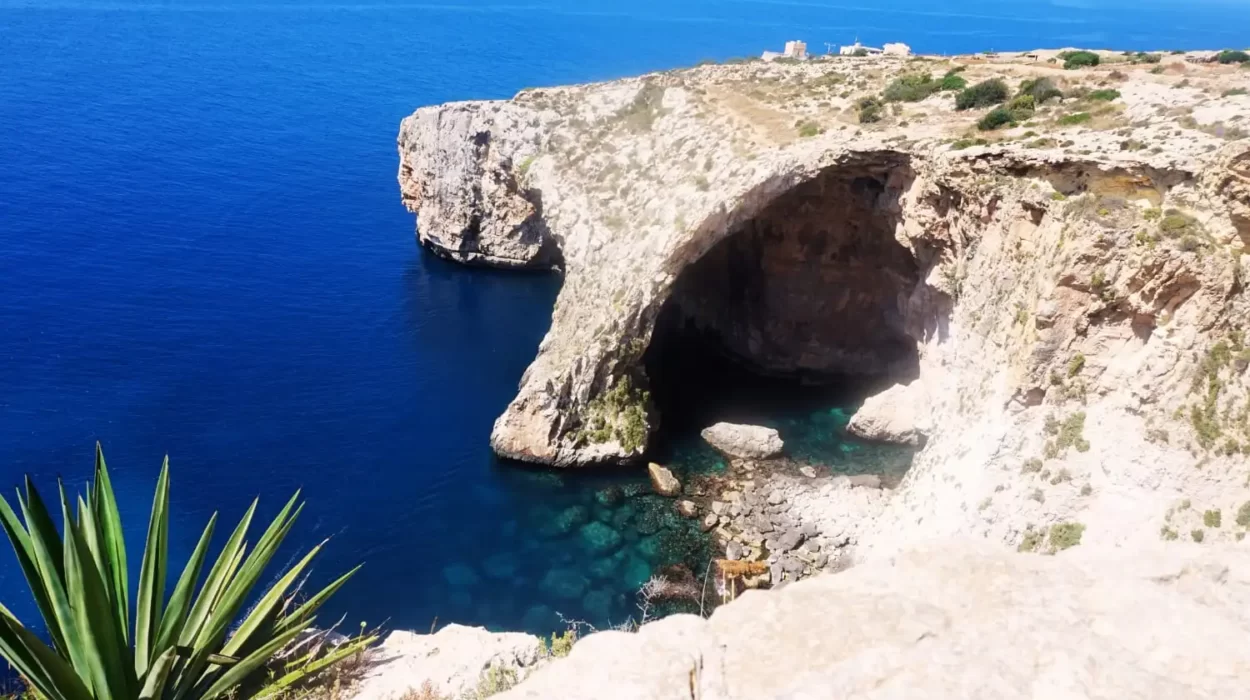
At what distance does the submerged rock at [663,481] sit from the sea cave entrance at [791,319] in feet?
6.62

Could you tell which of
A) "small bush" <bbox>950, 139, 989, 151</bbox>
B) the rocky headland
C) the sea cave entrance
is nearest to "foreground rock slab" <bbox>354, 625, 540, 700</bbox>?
the rocky headland

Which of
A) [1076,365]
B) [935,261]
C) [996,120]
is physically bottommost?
[1076,365]

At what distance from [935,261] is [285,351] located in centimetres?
3107

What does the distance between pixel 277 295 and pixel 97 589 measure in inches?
1635

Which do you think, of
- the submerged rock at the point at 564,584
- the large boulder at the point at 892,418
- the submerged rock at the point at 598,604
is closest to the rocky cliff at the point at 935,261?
the large boulder at the point at 892,418

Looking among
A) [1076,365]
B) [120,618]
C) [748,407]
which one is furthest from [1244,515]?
[748,407]

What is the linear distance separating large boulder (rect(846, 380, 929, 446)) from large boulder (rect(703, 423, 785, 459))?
12.6ft

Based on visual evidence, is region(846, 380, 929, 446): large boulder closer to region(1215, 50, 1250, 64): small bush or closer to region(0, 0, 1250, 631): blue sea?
region(0, 0, 1250, 631): blue sea

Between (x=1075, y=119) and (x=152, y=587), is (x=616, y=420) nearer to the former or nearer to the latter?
(x=1075, y=119)

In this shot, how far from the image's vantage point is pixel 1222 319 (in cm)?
1903

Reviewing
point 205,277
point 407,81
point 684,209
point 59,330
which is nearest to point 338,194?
point 205,277

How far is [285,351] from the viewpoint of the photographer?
40156mm

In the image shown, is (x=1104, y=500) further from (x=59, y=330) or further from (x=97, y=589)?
(x=59, y=330)

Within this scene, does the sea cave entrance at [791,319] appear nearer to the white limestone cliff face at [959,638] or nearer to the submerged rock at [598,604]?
the submerged rock at [598,604]
